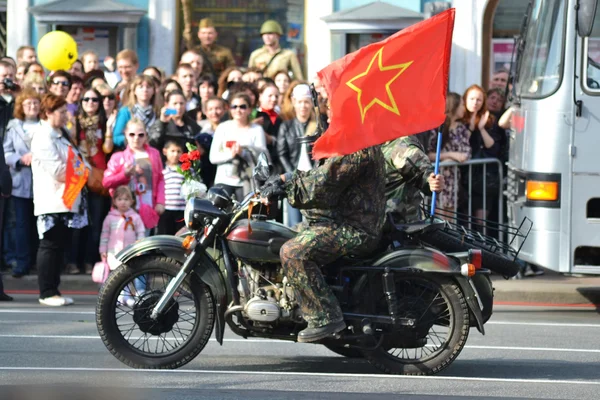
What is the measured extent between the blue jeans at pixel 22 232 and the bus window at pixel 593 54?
5607 mm

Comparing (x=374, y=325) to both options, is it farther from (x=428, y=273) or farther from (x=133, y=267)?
(x=133, y=267)

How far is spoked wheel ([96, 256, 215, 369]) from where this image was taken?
858 centimetres

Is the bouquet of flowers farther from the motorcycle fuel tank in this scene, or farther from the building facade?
the building facade

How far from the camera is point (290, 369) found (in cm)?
893

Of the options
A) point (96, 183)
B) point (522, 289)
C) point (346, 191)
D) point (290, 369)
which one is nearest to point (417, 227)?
point (346, 191)

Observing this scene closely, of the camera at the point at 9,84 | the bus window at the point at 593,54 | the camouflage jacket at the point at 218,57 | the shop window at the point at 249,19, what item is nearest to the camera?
the bus window at the point at 593,54

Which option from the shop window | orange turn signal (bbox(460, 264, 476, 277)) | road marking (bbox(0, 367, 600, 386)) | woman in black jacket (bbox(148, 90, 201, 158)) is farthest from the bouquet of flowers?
the shop window

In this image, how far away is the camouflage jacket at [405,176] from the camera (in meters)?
9.30

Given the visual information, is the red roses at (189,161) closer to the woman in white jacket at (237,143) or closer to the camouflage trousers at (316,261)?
the woman in white jacket at (237,143)

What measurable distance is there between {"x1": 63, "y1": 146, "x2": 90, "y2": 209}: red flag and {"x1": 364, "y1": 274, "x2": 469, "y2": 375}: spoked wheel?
181 inches

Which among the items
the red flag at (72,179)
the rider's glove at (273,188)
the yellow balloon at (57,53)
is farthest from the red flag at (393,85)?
the yellow balloon at (57,53)

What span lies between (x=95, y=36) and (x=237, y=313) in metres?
11.3

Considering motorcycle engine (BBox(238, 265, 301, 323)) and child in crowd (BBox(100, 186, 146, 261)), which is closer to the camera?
motorcycle engine (BBox(238, 265, 301, 323))

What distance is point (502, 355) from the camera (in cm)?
969
